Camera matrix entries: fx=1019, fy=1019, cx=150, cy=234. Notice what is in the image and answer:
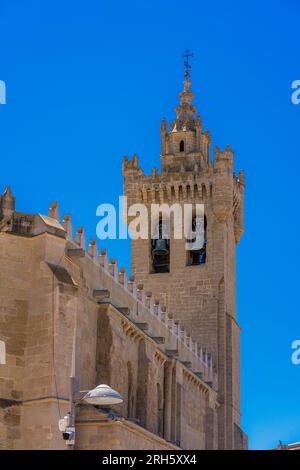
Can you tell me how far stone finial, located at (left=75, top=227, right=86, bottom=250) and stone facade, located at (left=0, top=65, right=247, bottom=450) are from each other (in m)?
0.04

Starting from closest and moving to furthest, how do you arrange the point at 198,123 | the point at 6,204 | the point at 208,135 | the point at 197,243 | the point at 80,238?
the point at 6,204
the point at 80,238
the point at 197,243
the point at 198,123
the point at 208,135

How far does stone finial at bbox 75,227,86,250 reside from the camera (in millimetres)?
30312

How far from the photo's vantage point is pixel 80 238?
3047cm

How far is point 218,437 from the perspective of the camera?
44094mm

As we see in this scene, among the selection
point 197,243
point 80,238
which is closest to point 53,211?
point 80,238

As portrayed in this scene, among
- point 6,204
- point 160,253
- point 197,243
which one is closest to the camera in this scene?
point 6,204

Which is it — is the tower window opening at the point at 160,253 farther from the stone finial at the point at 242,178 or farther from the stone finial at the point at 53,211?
the stone finial at the point at 53,211

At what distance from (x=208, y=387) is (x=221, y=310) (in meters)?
4.52

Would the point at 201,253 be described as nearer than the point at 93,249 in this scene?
No

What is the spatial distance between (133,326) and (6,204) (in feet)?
23.5

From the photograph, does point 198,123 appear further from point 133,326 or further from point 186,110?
point 133,326

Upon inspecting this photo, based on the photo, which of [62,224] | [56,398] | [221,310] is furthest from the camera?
[221,310]
